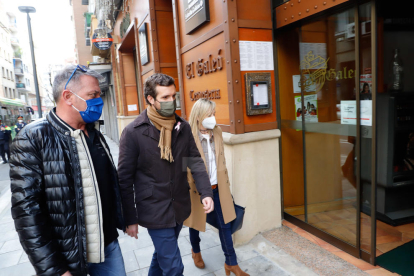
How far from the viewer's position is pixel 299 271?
3.11m

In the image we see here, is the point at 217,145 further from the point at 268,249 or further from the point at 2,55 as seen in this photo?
the point at 2,55

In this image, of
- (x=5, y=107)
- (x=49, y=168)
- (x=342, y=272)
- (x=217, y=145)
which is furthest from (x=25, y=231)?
(x=5, y=107)

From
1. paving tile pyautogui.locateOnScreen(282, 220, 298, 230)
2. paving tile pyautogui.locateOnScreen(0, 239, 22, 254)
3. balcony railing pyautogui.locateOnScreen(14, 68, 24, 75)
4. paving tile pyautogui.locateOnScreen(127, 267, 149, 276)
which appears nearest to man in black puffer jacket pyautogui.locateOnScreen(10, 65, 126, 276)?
paving tile pyautogui.locateOnScreen(127, 267, 149, 276)

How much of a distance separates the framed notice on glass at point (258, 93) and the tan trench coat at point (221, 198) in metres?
0.82

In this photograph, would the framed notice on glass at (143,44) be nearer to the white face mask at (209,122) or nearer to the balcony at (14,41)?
the white face mask at (209,122)

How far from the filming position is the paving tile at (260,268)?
3150 millimetres

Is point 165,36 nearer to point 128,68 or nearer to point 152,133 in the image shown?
point 152,133

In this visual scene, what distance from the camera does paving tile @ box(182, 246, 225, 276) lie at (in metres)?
3.30

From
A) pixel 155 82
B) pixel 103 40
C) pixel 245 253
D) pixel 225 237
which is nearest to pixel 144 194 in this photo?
pixel 155 82

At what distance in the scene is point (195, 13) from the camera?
14.3ft

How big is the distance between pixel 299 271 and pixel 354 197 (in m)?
1.17

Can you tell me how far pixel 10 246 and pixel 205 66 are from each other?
385 centimetres

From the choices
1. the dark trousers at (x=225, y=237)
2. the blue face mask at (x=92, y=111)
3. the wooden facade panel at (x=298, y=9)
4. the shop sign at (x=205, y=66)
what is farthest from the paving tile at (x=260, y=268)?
the wooden facade panel at (x=298, y=9)

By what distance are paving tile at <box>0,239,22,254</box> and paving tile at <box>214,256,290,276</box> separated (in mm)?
3003
